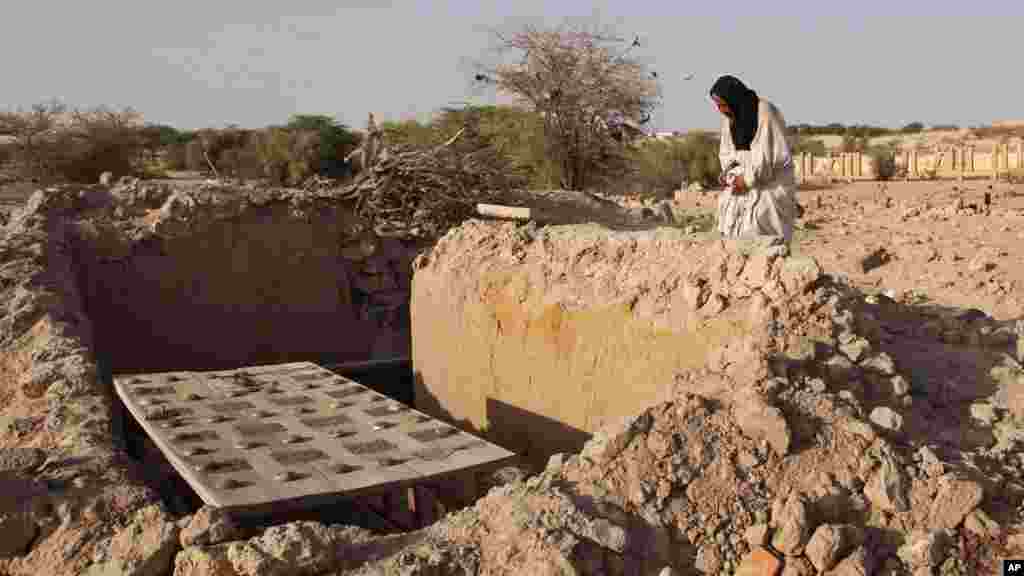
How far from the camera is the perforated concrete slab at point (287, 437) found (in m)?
3.36

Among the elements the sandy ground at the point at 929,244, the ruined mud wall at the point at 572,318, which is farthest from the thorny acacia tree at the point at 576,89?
the ruined mud wall at the point at 572,318

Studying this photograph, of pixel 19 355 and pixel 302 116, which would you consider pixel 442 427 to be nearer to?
pixel 19 355

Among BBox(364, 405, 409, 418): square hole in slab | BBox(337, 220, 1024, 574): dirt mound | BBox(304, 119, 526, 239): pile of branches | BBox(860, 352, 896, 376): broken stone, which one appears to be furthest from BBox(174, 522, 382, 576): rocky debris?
BBox(304, 119, 526, 239): pile of branches

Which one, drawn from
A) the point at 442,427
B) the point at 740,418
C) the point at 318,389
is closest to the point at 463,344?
the point at 318,389

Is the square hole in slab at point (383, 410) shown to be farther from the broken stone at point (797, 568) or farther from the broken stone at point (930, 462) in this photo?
the broken stone at point (930, 462)

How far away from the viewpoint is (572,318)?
4695mm

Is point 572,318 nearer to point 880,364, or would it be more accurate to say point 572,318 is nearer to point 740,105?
point 740,105

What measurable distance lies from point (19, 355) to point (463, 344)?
2.49 metres

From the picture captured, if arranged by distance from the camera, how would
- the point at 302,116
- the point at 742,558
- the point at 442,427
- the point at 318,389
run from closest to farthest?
the point at 742,558 < the point at 442,427 < the point at 318,389 < the point at 302,116

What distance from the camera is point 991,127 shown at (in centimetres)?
3872

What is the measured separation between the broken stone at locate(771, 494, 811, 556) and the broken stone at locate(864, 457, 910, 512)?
0.88 feet

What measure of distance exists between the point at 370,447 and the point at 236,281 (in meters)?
3.80

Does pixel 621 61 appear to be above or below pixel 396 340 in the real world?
above

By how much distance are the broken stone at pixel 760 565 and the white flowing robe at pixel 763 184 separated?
2222mm
